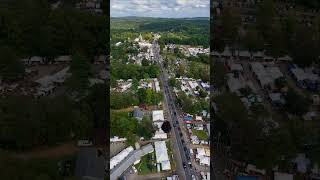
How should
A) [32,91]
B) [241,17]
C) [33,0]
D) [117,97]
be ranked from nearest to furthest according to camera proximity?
[117,97] < [32,91] < [33,0] < [241,17]

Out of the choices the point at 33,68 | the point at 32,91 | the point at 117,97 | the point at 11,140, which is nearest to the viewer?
the point at 11,140

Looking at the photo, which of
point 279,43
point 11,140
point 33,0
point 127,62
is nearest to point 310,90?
point 279,43

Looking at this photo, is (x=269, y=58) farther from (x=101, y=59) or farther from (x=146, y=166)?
(x=146, y=166)

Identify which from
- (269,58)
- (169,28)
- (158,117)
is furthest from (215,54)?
(158,117)

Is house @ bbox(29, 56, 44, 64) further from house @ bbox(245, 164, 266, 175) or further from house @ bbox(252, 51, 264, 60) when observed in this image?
house @ bbox(245, 164, 266, 175)

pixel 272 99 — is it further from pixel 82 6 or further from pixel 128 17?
pixel 82 6

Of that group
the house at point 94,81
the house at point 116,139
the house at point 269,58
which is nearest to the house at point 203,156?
the house at point 116,139
